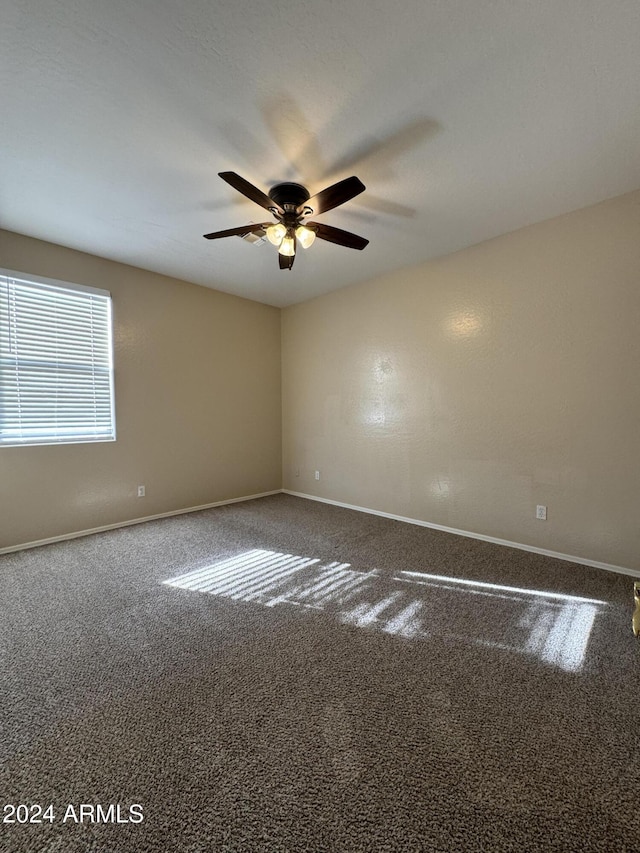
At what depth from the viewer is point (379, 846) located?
993mm

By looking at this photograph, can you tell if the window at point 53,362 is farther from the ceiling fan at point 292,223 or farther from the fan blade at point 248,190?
the fan blade at point 248,190

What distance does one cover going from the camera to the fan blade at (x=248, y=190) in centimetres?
184

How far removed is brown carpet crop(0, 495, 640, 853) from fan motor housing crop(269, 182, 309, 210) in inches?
99.2

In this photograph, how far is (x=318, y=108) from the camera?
1.80 m

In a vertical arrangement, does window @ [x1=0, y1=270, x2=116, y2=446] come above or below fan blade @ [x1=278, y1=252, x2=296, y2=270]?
below

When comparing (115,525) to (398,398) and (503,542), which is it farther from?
(503,542)

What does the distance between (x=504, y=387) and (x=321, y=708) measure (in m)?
2.77

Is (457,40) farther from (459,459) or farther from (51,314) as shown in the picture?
(51,314)

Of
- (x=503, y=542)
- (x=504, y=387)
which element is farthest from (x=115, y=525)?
(x=504, y=387)

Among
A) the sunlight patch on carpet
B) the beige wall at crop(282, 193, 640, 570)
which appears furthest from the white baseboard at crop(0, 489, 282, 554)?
the sunlight patch on carpet

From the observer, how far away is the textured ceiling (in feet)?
4.69

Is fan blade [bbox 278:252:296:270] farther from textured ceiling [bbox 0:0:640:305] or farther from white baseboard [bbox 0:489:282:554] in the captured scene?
white baseboard [bbox 0:489:282:554]

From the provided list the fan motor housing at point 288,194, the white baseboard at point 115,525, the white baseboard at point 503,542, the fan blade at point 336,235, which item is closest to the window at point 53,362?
the white baseboard at point 115,525

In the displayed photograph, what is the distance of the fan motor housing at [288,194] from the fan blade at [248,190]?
4 cm
